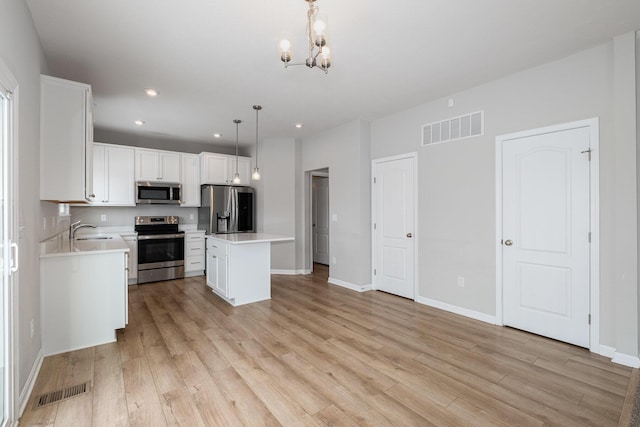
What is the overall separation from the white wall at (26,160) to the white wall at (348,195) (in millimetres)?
3735

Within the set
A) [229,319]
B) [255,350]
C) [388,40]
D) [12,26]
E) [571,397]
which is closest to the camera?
[12,26]

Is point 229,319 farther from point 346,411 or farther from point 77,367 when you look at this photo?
point 346,411

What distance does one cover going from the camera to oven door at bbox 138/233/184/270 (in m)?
5.13

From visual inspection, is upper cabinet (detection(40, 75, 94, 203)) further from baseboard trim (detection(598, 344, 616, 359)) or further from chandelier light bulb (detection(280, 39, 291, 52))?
baseboard trim (detection(598, 344, 616, 359))

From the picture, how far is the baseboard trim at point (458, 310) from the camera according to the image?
3402mm

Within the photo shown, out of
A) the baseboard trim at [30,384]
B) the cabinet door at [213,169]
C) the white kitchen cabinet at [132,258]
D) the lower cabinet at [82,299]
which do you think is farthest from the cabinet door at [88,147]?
the cabinet door at [213,169]

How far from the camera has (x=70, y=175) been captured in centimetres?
264

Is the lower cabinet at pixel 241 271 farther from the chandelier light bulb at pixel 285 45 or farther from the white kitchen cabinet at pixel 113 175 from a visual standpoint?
the chandelier light bulb at pixel 285 45

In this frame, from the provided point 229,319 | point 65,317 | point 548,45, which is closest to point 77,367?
point 65,317

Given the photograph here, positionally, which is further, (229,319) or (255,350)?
(229,319)

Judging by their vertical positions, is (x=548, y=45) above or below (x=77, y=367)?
above

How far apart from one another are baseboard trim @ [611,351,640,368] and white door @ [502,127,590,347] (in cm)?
25

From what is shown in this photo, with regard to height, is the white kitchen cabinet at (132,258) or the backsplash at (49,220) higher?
the backsplash at (49,220)

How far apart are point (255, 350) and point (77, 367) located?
1.42m
